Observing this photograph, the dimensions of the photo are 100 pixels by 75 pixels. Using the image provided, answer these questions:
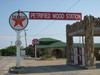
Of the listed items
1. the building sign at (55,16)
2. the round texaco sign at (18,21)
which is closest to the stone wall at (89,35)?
the building sign at (55,16)

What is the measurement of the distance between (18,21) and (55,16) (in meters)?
4.01

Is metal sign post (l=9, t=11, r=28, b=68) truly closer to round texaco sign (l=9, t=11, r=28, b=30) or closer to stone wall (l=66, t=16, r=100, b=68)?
round texaco sign (l=9, t=11, r=28, b=30)

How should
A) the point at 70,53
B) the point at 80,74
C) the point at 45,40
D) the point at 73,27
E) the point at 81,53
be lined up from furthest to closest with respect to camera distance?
the point at 45,40 → the point at 70,53 → the point at 73,27 → the point at 81,53 → the point at 80,74

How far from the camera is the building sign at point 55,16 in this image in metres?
21.9

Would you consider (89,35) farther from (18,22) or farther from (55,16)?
(18,22)

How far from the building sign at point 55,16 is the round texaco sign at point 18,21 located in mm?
2124

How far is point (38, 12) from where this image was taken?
2191cm

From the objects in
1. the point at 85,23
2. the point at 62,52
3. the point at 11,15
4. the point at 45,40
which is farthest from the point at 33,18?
the point at 45,40

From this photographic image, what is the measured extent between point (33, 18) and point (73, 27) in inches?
251

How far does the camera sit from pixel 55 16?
72.9 ft

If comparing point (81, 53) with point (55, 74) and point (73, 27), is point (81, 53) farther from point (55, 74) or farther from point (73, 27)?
point (55, 74)

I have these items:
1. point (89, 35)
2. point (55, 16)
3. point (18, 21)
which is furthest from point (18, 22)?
point (89, 35)

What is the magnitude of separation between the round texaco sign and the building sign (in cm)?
212

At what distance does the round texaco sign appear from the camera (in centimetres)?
1959
